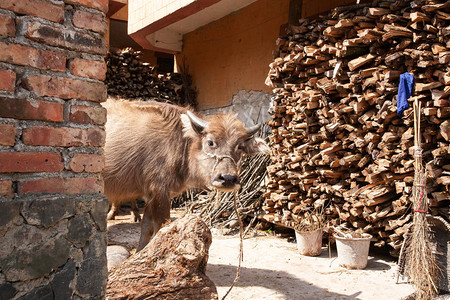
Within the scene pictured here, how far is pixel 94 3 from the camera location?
2.09 m

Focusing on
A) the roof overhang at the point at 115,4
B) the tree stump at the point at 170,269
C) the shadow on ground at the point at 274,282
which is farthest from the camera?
the roof overhang at the point at 115,4

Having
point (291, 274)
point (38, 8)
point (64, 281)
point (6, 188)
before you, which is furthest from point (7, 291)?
point (291, 274)

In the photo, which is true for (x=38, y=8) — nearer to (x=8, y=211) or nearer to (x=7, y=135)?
(x=7, y=135)

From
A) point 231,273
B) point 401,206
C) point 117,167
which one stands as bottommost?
point 231,273

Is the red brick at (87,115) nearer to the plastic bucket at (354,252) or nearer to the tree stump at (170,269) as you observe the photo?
the tree stump at (170,269)

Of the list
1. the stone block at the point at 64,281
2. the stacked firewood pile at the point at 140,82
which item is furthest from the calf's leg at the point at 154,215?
Result: the stacked firewood pile at the point at 140,82

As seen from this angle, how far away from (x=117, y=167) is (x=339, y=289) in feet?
9.65

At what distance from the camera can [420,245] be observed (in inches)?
141

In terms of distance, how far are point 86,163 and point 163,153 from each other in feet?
8.70

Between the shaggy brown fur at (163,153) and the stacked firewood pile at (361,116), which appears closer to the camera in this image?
the stacked firewood pile at (361,116)

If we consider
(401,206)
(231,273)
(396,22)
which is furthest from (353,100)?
(231,273)

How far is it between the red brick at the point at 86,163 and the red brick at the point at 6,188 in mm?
307

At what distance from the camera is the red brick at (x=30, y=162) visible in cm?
180

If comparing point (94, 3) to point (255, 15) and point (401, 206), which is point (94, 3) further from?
point (255, 15)
